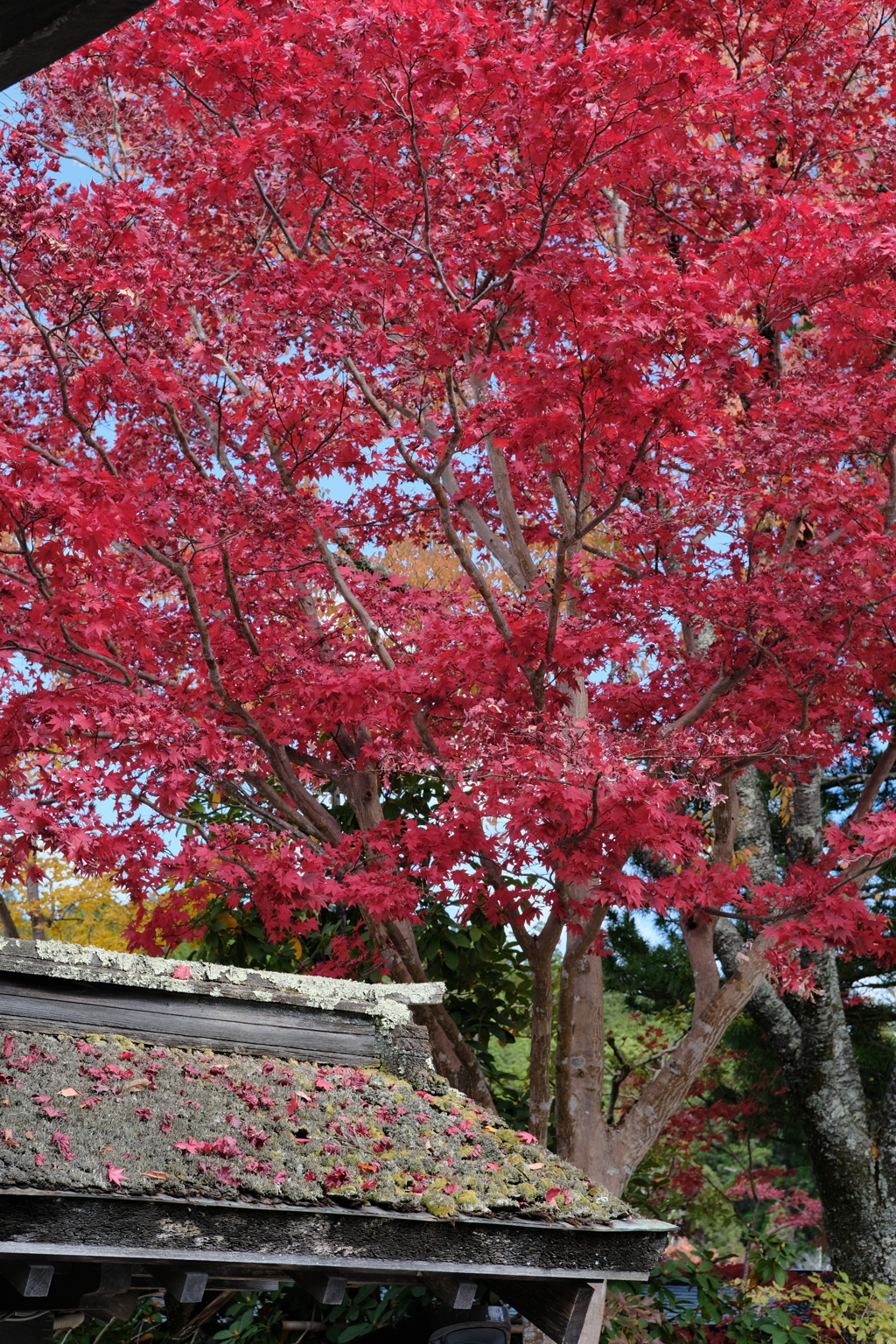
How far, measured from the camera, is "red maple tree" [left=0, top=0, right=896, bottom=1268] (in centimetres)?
716

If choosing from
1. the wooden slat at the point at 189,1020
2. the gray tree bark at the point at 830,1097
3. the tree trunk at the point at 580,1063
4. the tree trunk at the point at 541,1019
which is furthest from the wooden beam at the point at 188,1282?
the gray tree bark at the point at 830,1097

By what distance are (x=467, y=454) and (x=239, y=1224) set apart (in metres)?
7.32

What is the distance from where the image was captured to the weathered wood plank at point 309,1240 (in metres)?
4.43

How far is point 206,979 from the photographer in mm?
6473

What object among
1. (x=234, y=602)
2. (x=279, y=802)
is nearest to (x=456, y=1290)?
(x=279, y=802)

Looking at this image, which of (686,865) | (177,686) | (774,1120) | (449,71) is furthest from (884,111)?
(774,1120)

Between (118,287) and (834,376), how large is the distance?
5.47m

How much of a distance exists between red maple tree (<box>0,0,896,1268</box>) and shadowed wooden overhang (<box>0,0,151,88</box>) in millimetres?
4381

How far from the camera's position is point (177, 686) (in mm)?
9188

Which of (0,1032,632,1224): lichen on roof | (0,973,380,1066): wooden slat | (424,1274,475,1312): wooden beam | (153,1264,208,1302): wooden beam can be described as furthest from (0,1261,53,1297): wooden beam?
(424,1274,475,1312): wooden beam

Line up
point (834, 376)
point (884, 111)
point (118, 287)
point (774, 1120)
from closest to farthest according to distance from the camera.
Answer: point (118, 287) < point (834, 376) < point (884, 111) < point (774, 1120)

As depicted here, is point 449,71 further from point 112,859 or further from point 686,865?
point 686,865

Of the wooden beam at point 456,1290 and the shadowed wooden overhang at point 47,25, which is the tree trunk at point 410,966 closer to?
the wooden beam at point 456,1290

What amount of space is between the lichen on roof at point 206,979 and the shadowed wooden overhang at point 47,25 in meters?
4.73
